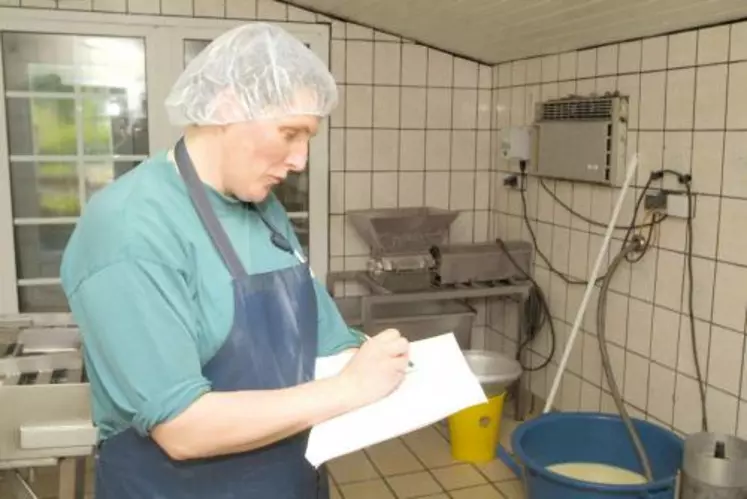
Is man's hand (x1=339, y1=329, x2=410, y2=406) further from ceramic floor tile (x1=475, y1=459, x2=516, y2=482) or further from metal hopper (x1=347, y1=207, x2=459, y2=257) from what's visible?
metal hopper (x1=347, y1=207, x2=459, y2=257)

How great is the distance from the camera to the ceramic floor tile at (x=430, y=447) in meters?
2.76

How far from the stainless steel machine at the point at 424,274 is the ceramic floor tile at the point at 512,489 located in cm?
57

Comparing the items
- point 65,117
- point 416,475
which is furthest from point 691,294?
point 65,117

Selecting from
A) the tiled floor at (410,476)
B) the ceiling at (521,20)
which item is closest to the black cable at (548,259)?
the ceiling at (521,20)

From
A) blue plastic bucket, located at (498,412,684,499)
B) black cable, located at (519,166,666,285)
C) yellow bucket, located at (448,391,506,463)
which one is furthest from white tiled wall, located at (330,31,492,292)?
blue plastic bucket, located at (498,412,684,499)

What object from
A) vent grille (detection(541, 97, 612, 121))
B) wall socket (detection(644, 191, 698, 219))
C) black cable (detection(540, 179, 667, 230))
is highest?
vent grille (detection(541, 97, 612, 121))

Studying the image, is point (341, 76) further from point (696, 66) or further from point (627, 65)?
point (696, 66)

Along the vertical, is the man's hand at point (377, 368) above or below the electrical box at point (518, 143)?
below

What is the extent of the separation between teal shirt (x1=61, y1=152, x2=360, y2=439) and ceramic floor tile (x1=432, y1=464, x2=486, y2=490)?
5.61 feet

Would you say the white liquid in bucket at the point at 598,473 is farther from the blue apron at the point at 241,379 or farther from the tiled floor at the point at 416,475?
the blue apron at the point at 241,379

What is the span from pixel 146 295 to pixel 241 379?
0.72 ft

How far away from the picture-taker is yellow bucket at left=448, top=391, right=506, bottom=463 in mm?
2701

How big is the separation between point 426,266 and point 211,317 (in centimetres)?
200

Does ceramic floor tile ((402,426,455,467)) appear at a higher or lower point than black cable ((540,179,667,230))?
lower
